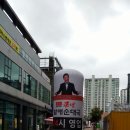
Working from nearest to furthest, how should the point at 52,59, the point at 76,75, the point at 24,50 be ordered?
the point at 76,75 → the point at 24,50 → the point at 52,59

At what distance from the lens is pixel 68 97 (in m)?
18.1

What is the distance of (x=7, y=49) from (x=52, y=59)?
2243 inches

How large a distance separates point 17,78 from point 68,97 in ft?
97.4

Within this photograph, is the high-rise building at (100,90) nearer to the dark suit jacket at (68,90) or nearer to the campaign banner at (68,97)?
the campaign banner at (68,97)

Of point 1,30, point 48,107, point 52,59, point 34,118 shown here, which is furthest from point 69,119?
point 52,59

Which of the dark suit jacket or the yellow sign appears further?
the yellow sign

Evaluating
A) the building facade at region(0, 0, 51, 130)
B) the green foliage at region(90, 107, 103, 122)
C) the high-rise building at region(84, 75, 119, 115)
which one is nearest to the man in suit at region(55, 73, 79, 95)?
the building facade at region(0, 0, 51, 130)

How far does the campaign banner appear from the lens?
18.1 meters

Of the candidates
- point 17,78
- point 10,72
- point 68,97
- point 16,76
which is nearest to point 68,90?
point 68,97

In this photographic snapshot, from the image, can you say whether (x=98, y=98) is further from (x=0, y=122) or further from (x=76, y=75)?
(x=76, y=75)

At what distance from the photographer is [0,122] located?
1587 inches

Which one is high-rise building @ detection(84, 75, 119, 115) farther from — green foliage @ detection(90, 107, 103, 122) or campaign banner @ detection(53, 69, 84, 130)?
campaign banner @ detection(53, 69, 84, 130)

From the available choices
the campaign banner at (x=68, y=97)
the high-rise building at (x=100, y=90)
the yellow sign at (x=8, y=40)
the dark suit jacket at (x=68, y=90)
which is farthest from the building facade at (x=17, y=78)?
the high-rise building at (x=100, y=90)

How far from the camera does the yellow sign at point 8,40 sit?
40031mm
